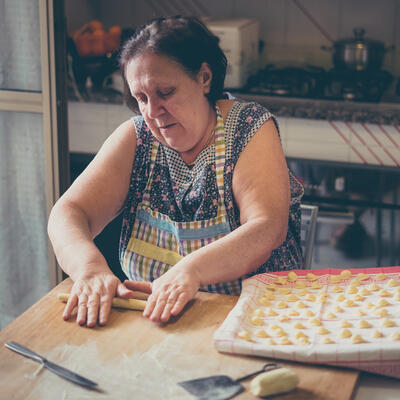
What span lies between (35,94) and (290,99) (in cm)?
136

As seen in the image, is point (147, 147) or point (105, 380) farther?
point (147, 147)

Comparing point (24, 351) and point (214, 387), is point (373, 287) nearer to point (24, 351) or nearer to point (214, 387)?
point (214, 387)

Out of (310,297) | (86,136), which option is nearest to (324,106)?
(86,136)

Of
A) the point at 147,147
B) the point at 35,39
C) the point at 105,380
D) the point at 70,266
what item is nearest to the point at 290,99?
the point at 35,39

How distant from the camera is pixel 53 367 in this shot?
1.13 m

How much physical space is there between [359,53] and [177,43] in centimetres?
185

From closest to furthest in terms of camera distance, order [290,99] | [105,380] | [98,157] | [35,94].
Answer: [105,380], [98,157], [35,94], [290,99]

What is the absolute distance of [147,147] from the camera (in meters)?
1.77

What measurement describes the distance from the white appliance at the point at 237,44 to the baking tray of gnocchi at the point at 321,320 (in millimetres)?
1976

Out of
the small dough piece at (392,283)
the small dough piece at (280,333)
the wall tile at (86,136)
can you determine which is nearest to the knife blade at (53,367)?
the small dough piece at (280,333)

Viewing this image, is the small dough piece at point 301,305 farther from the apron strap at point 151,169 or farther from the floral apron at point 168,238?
the apron strap at point 151,169

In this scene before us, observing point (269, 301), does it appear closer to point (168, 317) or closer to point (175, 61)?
point (168, 317)

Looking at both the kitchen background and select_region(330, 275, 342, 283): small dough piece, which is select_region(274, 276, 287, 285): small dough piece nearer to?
select_region(330, 275, 342, 283): small dough piece

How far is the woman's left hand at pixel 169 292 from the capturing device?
1.32 m
